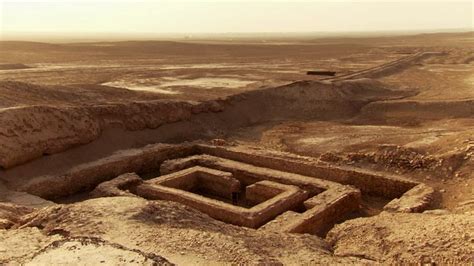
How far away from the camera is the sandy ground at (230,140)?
16.1 ft

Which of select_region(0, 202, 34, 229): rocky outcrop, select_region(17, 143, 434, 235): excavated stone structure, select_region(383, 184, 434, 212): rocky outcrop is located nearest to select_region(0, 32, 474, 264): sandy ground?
select_region(0, 202, 34, 229): rocky outcrop

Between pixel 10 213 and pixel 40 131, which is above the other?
pixel 40 131

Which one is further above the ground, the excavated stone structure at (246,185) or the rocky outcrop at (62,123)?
the rocky outcrop at (62,123)

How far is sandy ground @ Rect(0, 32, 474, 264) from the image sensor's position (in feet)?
16.1

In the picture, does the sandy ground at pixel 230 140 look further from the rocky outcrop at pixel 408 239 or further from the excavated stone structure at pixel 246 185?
the excavated stone structure at pixel 246 185

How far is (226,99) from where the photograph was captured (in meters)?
16.0

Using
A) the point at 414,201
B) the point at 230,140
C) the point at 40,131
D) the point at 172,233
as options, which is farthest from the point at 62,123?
the point at 414,201

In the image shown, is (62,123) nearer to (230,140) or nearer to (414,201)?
(230,140)

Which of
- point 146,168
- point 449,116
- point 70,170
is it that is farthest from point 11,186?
point 449,116

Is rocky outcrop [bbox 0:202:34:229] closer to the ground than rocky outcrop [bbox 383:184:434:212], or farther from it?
farther from it

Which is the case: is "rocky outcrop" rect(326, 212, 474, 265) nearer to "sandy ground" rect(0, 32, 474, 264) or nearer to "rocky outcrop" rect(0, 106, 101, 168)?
"sandy ground" rect(0, 32, 474, 264)

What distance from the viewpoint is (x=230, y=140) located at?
533 inches

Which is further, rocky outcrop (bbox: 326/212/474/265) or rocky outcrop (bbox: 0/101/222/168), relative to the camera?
rocky outcrop (bbox: 0/101/222/168)

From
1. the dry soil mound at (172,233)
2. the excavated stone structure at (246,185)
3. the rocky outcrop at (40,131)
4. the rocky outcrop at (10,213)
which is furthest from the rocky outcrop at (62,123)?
the dry soil mound at (172,233)
